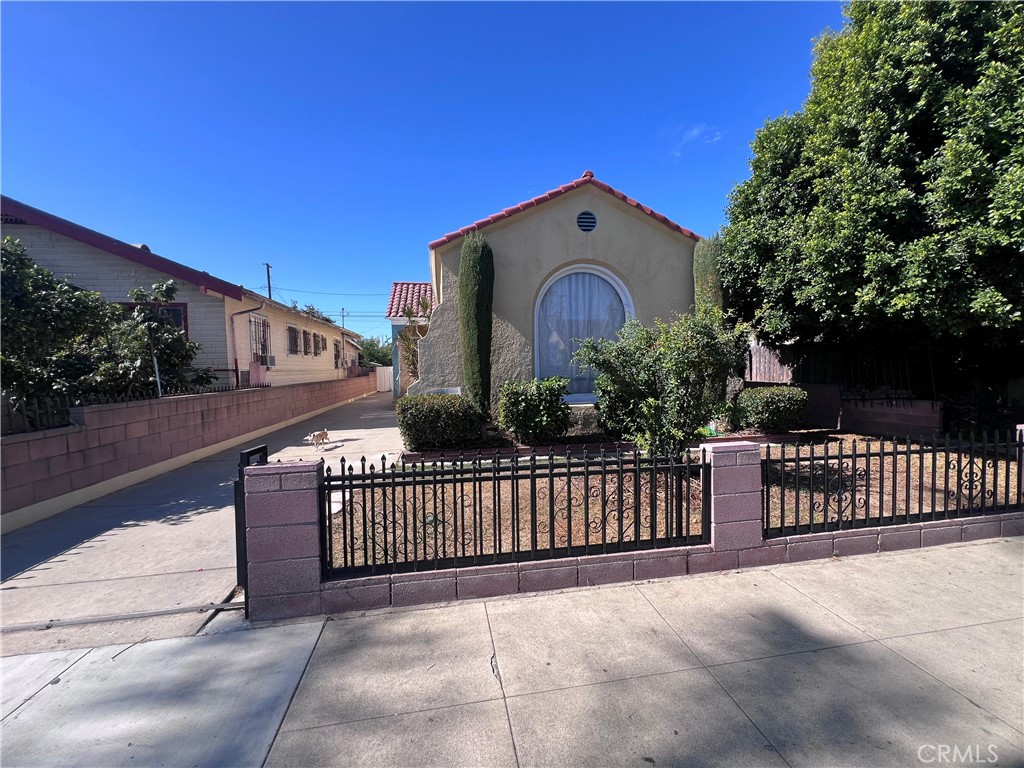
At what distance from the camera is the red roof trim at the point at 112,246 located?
977 cm

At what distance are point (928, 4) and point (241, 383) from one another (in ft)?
48.4

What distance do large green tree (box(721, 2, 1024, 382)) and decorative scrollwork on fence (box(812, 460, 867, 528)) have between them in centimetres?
279

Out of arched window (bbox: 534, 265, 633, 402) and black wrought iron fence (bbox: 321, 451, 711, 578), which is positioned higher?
arched window (bbox: 534, 265, 633, 402)

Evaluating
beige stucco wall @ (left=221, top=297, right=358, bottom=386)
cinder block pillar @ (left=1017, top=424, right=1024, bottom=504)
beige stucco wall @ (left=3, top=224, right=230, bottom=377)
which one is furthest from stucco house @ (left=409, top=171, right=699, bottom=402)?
beige stucco wall @ (left=3, top=224, right=230, bottom=377)

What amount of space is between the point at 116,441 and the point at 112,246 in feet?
20.4

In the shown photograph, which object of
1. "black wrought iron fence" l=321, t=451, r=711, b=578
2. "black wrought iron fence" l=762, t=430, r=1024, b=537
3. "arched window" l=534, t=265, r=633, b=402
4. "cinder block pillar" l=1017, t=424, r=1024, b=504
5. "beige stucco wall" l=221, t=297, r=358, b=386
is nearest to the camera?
"black wrought iron fence" l=321, t=451, r=711, b=578

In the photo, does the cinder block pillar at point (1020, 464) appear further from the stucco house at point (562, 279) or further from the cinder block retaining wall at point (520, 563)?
the stucco house at point (562, 279)

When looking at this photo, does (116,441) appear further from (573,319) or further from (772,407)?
(772,407)

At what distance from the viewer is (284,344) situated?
49.2 ft

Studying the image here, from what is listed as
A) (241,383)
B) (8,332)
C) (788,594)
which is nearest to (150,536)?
(8,332)

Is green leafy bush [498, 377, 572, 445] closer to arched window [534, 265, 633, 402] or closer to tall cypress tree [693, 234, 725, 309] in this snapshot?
arched window [534, 265, 633, 402]

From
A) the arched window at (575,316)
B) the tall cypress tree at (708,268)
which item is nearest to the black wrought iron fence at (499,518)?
the arched window at (575,316)

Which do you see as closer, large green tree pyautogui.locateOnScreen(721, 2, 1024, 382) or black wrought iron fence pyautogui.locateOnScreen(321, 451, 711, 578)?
black wrought iron fence pyautogui.locateOnScreen(321, 451, 711, 578)

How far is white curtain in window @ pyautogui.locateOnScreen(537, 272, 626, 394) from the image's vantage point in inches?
342
